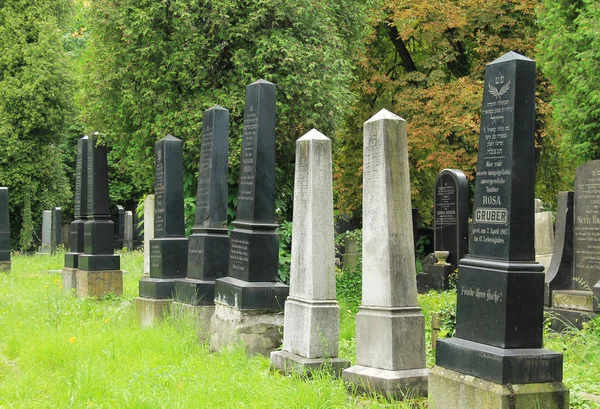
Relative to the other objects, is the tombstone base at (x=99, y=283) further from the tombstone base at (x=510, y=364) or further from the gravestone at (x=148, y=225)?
the tombstone base at (x=510, y=364)

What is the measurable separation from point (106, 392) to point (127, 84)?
9971mm

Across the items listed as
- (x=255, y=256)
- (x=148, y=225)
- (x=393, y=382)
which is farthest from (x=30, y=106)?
(x=393, y=382)

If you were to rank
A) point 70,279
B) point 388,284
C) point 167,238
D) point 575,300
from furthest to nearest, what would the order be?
point 70,279, point 167,238, point 575,300, point 388,284

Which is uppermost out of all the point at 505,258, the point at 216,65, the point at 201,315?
the point at 216,65

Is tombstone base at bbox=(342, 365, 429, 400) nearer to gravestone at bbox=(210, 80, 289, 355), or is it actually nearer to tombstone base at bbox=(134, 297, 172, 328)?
gravestone at bbox=(210, 80, 289, 355)

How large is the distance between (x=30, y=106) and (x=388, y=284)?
26.9 m

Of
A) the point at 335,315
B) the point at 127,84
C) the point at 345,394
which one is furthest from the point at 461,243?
the point at 345,394

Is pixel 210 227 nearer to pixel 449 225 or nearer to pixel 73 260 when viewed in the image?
pixel 73 260

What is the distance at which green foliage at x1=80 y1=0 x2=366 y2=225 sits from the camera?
14.7 meters

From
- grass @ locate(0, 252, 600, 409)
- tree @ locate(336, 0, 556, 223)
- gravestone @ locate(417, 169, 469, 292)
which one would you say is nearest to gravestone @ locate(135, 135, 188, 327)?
grass @ locate(0, 252, 600, 409)

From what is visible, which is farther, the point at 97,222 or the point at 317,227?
the point at 97,222

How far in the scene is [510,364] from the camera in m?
5.04

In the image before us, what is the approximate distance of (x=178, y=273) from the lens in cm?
1166

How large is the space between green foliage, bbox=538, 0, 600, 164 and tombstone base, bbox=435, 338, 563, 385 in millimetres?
12579
